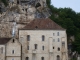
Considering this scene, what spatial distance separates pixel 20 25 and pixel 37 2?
1160cm

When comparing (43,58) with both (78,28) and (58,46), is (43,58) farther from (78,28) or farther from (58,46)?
(78,28)

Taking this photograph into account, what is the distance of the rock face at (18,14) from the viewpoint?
106 metres

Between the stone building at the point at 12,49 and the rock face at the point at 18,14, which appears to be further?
the rock face at the point at 18,14

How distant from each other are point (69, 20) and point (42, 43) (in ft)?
72.0

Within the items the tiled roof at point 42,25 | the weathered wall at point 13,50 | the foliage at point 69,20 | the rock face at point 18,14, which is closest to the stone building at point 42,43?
the tiled roof at point 42,25

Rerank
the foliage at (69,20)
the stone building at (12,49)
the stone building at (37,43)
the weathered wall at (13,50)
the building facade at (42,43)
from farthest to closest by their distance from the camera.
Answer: the foliage at (69,20) → the building facade at (42,43) → the stone building at (37,43) → the weathered wall at (13,50) → the stone building at (12,49)

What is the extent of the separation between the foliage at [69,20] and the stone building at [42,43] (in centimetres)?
1344

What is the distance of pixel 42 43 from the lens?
95.9 m

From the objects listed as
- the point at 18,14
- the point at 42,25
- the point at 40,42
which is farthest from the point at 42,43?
the point at 18,14

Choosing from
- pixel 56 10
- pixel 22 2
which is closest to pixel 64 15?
pixel 56 10

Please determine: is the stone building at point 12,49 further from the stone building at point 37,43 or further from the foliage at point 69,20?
the foliage at point 69,20

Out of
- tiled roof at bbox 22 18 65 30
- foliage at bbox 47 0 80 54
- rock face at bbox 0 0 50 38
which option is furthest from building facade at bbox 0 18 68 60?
foliage at bbox 47 0 80 54

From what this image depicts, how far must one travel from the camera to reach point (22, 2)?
11462 cm

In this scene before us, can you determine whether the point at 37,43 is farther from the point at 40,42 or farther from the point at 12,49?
the point at 12,49
